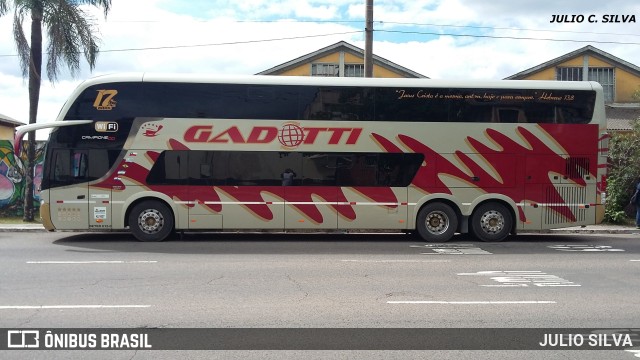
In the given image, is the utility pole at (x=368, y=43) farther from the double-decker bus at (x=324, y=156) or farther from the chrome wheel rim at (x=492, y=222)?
the chrome wheel rim at (x=492, y=222)

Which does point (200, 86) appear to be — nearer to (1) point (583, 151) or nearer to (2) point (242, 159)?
(2) point (242, 159)

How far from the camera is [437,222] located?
568 inches

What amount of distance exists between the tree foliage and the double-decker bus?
5640 millimetres

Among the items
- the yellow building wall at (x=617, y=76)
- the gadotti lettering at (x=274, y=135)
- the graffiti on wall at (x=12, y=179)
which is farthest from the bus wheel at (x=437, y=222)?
the yellow building wall at (x=617, y=76)

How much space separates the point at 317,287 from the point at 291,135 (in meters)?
5.88

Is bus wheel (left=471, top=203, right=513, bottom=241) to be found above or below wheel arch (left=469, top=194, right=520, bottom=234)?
below

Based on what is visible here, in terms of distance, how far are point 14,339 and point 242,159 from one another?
8314 mm

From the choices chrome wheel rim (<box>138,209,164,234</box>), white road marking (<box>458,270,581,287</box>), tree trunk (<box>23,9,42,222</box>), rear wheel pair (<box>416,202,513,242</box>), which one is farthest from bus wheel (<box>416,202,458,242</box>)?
tree trunk (<box>23,9,42,222</box>)

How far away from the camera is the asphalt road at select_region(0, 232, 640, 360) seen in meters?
6.64

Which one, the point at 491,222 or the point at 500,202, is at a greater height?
the point at 500,202

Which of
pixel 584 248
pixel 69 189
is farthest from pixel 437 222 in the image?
pixel 69 189

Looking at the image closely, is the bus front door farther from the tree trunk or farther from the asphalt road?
the tree trunk

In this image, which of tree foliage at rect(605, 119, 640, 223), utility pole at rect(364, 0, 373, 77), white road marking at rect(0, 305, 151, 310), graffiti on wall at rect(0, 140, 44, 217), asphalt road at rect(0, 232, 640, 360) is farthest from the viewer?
graffiti on wall at rect(0, 140, 44, 217)

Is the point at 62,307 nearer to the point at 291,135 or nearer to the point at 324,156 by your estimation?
the point at 291,135
